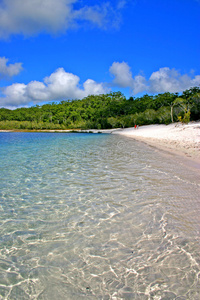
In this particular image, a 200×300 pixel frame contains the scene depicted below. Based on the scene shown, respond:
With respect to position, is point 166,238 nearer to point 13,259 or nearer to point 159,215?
point 159,215

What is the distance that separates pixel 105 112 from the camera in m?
116

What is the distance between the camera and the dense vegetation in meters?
73.2

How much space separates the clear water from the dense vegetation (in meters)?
54.4

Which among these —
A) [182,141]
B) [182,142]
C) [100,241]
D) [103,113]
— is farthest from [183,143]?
[103,113]

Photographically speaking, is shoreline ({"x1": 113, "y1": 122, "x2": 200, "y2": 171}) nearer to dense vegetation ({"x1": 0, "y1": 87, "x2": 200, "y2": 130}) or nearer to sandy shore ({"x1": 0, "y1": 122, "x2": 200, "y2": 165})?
sandy shore ({"x1": 0, "y1": 122, "x2": 200, "y2": 165})

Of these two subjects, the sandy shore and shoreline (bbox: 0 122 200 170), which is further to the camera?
the sandy shore

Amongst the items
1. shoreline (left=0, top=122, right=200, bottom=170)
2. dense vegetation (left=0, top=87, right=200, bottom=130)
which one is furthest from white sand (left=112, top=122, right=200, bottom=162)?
dense vegetation (left=0, top=87, right=200, bottom=130)

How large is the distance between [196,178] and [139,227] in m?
5.21

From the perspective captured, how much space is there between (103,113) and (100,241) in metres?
113

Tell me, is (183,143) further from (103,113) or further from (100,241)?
(103,113)

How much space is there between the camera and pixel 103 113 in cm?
11494

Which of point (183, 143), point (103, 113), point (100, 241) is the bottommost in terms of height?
point (100, 241)

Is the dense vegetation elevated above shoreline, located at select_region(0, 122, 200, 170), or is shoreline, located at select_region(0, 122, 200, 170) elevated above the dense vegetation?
the dense vegetation

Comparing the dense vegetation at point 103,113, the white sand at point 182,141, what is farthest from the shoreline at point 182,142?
the dense vegetation at point 103,113
